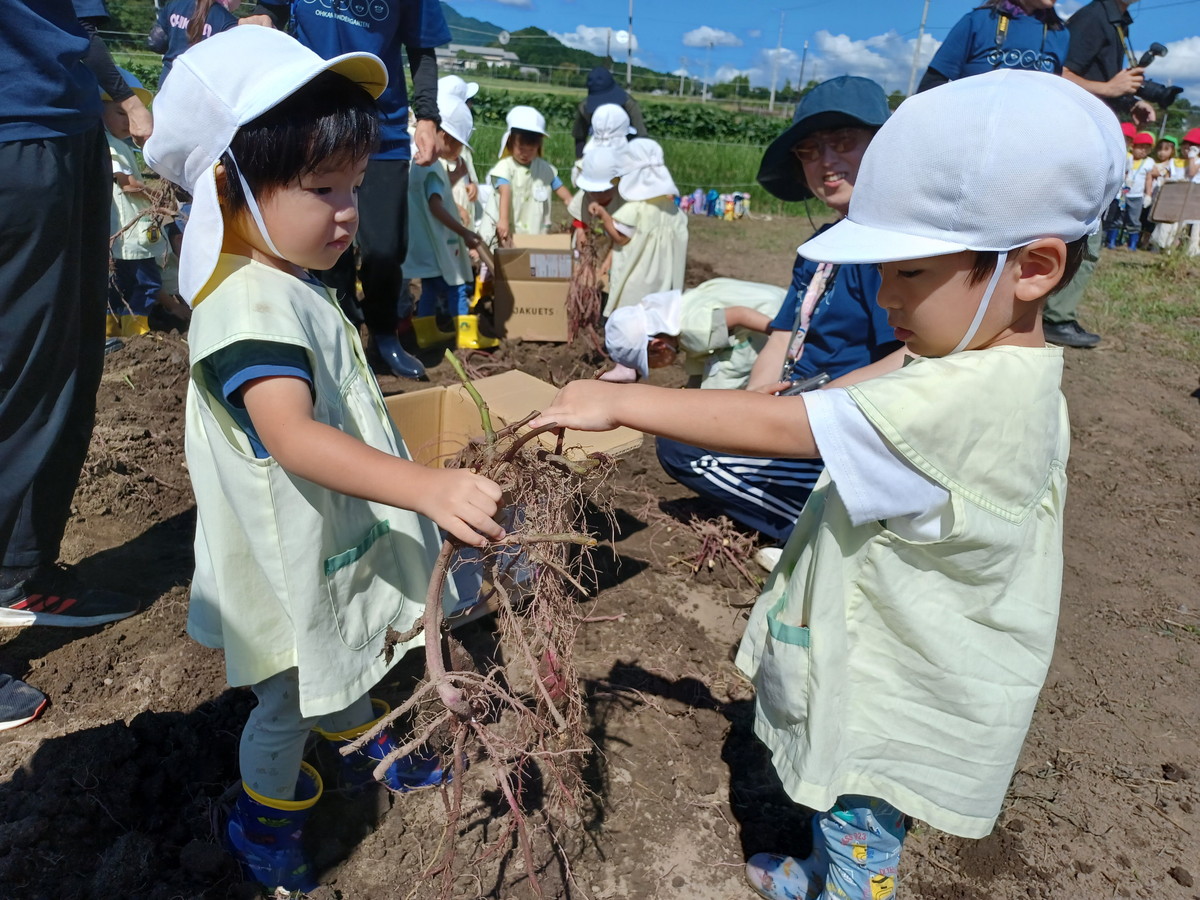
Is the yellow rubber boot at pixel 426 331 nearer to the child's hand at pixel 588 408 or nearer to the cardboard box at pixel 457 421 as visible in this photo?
the cardboard box at pixel 457 421

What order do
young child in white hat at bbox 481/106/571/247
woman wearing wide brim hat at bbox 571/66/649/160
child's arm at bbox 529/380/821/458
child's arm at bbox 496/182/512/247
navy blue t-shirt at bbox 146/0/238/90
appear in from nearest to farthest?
child's arm at bbox 529/380/821/458
navy blue t-shirt at bbox 146/0/238/90
child's arm at bbox 496/182/512/247
young child in white hat at bbox 481/106/571/247
woman wearing wide brim hat at bbox 571/66/649/160

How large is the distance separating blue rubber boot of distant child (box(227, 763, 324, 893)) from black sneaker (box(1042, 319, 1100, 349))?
19.1 ft

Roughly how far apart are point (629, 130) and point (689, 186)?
6.26m

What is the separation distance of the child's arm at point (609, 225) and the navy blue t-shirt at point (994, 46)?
2.08 metres

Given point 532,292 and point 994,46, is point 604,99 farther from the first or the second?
point 994,46

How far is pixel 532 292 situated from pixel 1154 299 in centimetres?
590

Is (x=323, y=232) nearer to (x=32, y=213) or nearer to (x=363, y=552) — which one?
(x=363, y=552)

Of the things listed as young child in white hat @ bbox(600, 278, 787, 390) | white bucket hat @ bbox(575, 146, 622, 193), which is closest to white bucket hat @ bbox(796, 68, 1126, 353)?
young child in white hat @ bbox(600, 278, 787, 390)

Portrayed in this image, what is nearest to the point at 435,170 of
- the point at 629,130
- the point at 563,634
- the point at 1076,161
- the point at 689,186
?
the point at 629,130

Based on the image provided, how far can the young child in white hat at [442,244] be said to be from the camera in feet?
15.7

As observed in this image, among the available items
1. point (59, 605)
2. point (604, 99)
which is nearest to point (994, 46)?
point (604, 99)

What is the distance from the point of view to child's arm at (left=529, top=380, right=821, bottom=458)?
3.71ft

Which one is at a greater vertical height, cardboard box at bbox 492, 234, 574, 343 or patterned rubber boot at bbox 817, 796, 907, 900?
cardboard box at bbox 492, 234, 574, 343

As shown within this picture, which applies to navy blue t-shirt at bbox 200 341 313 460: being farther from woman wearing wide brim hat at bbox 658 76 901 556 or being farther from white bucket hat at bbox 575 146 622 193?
white bucket hat at bbox 575 146 622 193
